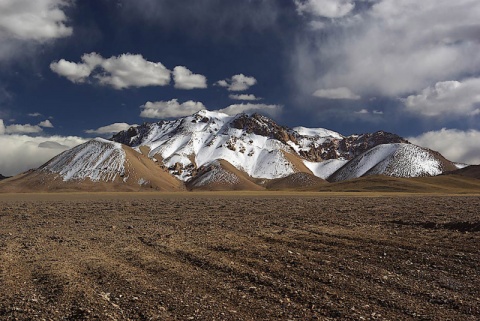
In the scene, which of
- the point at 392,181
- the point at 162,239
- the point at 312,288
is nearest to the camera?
the point at 312,288

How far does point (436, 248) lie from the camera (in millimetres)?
17828

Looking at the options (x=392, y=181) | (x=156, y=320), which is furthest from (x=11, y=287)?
(x=392, y=181)

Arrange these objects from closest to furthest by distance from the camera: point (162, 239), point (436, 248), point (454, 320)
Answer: point (454, 320) < point (436, 248) < point (162, 239)

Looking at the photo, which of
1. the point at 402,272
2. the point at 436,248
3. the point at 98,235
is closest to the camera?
the point at 402,272

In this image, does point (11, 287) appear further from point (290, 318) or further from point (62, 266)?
point (290, 318)

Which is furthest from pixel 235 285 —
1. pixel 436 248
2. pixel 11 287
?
pixel 436 248

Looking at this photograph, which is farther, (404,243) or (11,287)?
(404,243)

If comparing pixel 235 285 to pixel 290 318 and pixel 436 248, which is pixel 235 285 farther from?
pixel 436 248

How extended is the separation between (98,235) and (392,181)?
14223 cm

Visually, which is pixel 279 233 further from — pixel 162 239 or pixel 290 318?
pixel 290 318

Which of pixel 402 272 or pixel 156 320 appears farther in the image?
pixel 402 272

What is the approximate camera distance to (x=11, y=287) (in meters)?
13.0

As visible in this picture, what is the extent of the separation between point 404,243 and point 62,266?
48.1 feet

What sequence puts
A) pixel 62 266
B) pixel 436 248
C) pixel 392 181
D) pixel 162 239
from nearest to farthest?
pixel 62 266 < pixel 436 248 < pixel 162 239 < pixel 392 181
